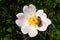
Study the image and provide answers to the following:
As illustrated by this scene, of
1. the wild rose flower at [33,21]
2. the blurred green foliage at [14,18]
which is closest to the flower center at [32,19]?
the wild rose flower at [33,21]

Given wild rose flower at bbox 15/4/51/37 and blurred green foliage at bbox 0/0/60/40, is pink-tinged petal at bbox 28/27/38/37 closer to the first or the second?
wild rose flower at bbox 15/4/51/37

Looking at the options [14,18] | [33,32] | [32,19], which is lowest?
[33,32]

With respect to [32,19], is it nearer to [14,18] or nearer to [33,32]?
[33,32]

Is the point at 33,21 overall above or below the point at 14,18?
below

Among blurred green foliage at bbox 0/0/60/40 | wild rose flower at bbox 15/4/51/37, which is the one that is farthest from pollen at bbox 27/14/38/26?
blurred green foliage at bbox 0/0/60/40

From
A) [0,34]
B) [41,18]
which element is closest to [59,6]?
[41,18]

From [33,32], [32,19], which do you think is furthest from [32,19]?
[33,32]
